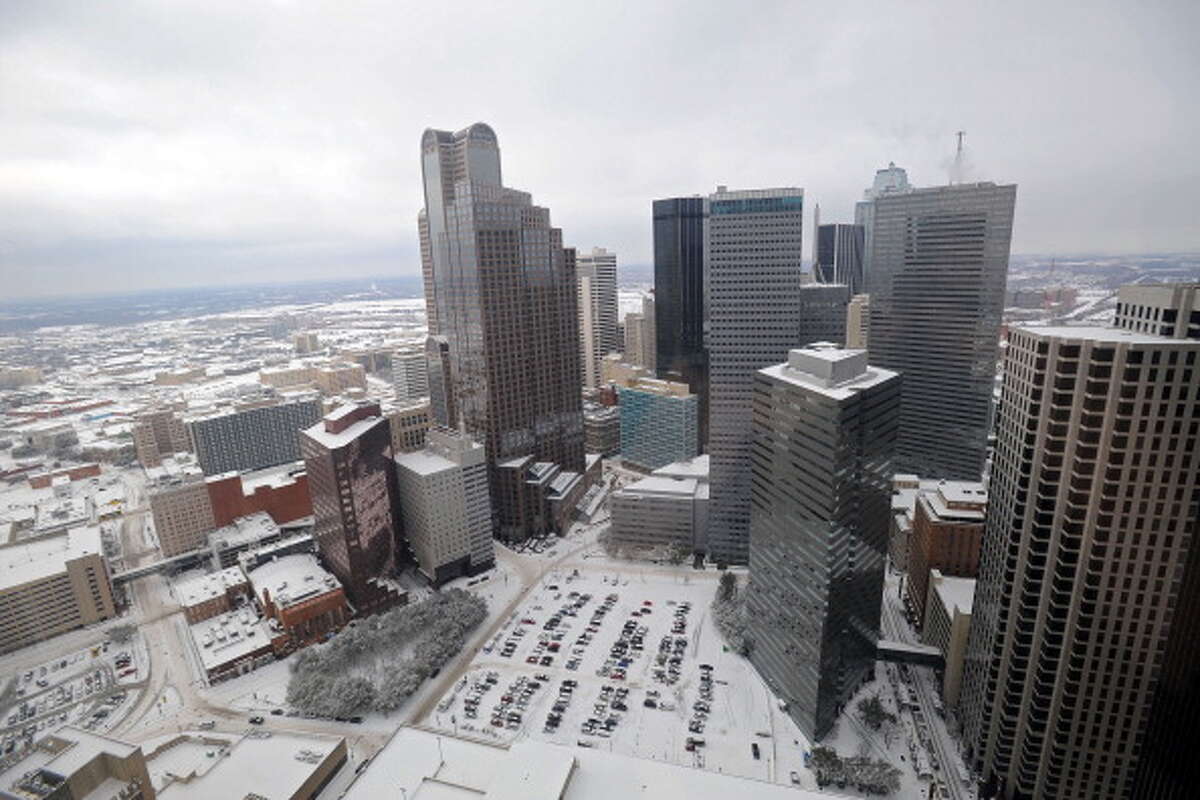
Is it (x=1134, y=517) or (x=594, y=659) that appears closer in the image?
(x=1134, y=517)

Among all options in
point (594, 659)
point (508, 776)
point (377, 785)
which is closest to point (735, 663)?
point (594, 659)

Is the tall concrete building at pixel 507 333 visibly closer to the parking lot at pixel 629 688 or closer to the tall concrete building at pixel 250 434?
the parking lot at pixel 629 688

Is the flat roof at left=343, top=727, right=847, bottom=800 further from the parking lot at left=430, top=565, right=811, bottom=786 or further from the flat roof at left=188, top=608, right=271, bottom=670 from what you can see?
the flat roof at left=188, top=608, right=271, bottom=670

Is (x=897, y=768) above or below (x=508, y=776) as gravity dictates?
below

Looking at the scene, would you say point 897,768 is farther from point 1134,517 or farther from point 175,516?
point 175,516

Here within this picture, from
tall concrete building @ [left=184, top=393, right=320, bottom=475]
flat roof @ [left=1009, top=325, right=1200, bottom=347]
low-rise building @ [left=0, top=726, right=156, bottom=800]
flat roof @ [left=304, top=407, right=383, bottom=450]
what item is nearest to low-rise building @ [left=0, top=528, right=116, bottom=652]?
flat roof @ [left=304, top=407, right=383, bottom=450]

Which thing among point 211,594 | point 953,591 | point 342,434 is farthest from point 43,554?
point 953,591

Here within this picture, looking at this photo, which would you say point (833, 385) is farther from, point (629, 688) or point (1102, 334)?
point (629, 688)
